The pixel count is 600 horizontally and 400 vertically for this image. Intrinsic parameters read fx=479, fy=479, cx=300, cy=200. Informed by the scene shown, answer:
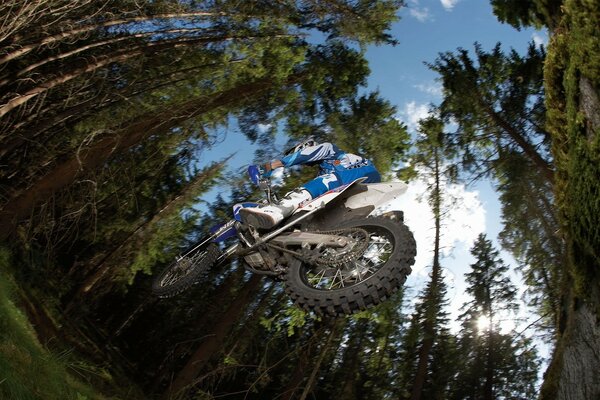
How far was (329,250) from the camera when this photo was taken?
5.73 metres

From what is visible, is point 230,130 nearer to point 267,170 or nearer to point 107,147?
point 107,147

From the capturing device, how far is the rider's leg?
599 cm

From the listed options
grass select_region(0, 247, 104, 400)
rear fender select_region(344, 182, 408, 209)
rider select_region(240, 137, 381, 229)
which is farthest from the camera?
rear fender select_region(344, 182, 408, 209)

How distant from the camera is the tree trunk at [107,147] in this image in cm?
802

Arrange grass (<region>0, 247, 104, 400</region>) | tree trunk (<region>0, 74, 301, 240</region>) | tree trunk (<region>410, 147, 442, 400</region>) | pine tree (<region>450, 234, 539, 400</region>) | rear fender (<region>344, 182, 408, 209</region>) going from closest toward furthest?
grass (<region>0, 247, 104, 400</region>)
rear fender (<region>344, 182, 408, 209</region>)
tree trunk (<region>0, 74, 301, 240</region>)
tree trunk (<region>410, 147, 442, 400</region>)
pine tree (<region>450, 234, 539, 400</region>)

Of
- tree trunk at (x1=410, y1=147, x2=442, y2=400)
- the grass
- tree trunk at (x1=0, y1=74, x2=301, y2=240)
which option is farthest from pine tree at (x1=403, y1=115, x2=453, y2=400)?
the grass

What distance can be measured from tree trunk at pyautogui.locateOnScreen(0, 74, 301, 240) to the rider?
3.26m

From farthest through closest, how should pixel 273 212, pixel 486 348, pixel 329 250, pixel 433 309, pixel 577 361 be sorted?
pixel 486 348 < pixel 433 309 < pixel 577 361 < pixel 273 212 < pixel 329 250

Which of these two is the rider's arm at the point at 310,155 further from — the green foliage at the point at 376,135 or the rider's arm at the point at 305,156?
the green foliage at the point at 376,135

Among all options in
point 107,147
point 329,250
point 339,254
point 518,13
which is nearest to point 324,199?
point 329,250

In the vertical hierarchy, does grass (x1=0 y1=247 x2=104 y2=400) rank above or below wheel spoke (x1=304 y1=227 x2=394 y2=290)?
above

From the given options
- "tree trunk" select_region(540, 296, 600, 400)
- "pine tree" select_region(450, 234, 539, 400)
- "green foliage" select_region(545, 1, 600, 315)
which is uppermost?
"green foliage" select_region(545, 1, 600, 315)

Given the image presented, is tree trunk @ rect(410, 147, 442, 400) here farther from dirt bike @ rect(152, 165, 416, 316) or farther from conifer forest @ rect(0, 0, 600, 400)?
dirt bike @ rect(152, 165, 416, 316)

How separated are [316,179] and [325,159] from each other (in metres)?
0.31
